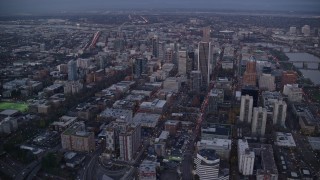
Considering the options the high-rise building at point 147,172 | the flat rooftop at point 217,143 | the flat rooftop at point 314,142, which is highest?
the flat rooftop at point 217,143

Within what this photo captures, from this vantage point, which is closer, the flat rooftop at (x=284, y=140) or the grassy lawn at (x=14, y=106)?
the flat rooftop at (x=284, y=140)

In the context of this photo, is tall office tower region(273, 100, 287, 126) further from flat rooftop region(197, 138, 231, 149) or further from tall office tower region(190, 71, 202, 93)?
tall office tower region(190, 71, 202, 93)

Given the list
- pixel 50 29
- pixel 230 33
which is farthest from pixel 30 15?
pixel 230 33

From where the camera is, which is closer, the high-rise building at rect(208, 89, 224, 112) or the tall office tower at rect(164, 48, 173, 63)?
the high-rise building at rect(208, 89, 224, 112)

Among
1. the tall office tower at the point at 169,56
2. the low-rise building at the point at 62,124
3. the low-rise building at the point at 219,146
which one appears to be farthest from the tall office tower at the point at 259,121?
the tall office tower at the point at 169,56

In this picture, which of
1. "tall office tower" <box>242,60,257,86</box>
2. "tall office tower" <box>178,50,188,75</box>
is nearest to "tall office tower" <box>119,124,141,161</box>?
"tall office tower" <box>242,60,257,86</box>

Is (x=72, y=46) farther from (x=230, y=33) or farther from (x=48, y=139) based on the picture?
(x=48, y=139)

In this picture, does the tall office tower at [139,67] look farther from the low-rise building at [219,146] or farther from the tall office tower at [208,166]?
the tall office tower at [208,166]
